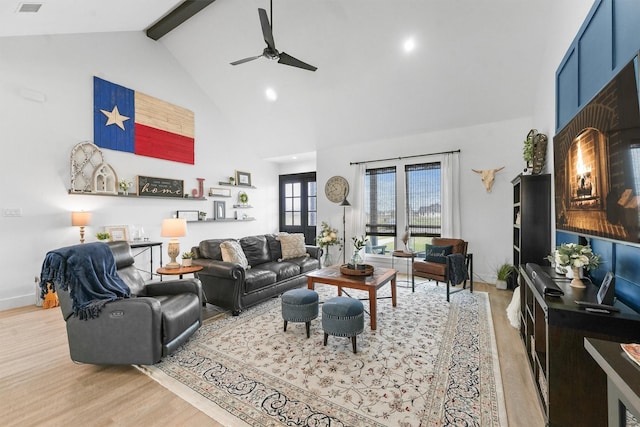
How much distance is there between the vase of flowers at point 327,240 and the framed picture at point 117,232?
144 inches

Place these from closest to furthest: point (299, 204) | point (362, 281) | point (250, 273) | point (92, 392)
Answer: point (92, 392) < point (362, 281) < point (250, 273) < point (299, 204)

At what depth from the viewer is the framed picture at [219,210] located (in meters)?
6.36

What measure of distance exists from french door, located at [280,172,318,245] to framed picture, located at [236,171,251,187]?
122 cm

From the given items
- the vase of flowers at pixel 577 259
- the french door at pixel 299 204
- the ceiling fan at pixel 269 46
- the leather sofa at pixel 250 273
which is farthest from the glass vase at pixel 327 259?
the vase of flowers at pixel 577 259

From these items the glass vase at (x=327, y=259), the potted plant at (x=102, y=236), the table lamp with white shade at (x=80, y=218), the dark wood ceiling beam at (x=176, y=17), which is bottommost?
the glass vase at (x=327, y=259)

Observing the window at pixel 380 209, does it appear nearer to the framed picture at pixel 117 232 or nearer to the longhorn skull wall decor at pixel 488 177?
the longhorn skull wall decor at pixel 488 177

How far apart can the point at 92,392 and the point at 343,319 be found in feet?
6.42

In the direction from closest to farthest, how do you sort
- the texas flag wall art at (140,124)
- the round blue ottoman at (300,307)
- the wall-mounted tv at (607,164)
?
the wall-mounted tv at (607,164)
the round blue ottoman at (300,307)
the texas flag wall art at (140,124)

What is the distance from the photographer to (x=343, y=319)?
8.34 ft

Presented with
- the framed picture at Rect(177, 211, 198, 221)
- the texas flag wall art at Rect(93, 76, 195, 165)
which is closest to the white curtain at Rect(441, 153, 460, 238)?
the framed picture at Rect(177, 211, 198, 221)

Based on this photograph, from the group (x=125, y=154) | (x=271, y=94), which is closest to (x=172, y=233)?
(x=125, y=154)

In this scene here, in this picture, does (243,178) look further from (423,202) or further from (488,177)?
(488,177)

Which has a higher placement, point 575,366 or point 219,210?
point 219,210

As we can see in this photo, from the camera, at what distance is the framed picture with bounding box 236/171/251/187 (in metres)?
6.90
